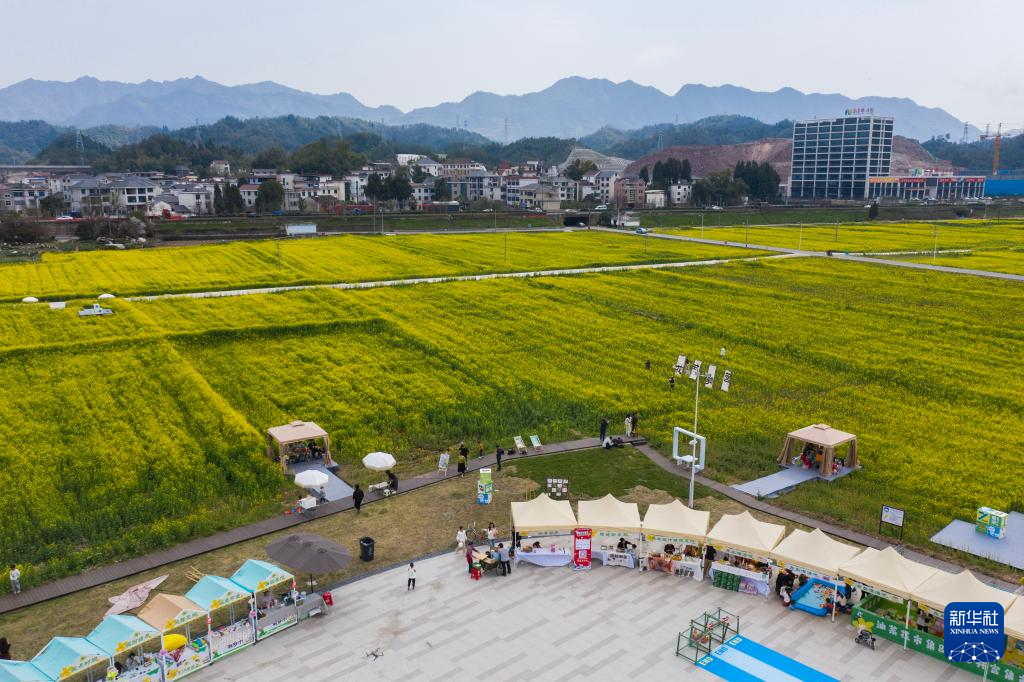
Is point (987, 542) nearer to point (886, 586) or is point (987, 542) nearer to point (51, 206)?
point (886, 586)

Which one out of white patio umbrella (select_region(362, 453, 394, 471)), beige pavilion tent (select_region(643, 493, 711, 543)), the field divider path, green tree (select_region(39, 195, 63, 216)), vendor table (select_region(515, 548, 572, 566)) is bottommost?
vendor table (select_region(515, 548, 572, 566))

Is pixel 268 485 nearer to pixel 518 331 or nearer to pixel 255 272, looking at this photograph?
pixel 518 331

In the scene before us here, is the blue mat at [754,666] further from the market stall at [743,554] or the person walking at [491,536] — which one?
the person walking at [491,536]

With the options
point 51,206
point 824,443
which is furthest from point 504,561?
point 51,206

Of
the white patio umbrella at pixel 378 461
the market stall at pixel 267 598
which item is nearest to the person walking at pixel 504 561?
the market stall at pixel 267 598

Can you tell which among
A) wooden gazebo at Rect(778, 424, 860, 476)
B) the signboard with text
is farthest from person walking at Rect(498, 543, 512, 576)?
wooden gazebo at Rect(778, 424, 860, 476)

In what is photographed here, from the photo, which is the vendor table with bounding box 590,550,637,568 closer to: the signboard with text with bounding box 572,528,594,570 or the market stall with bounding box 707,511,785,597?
the signboard with text with bounding box 572,528,594,570

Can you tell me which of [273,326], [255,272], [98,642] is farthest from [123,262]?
[98,642]
